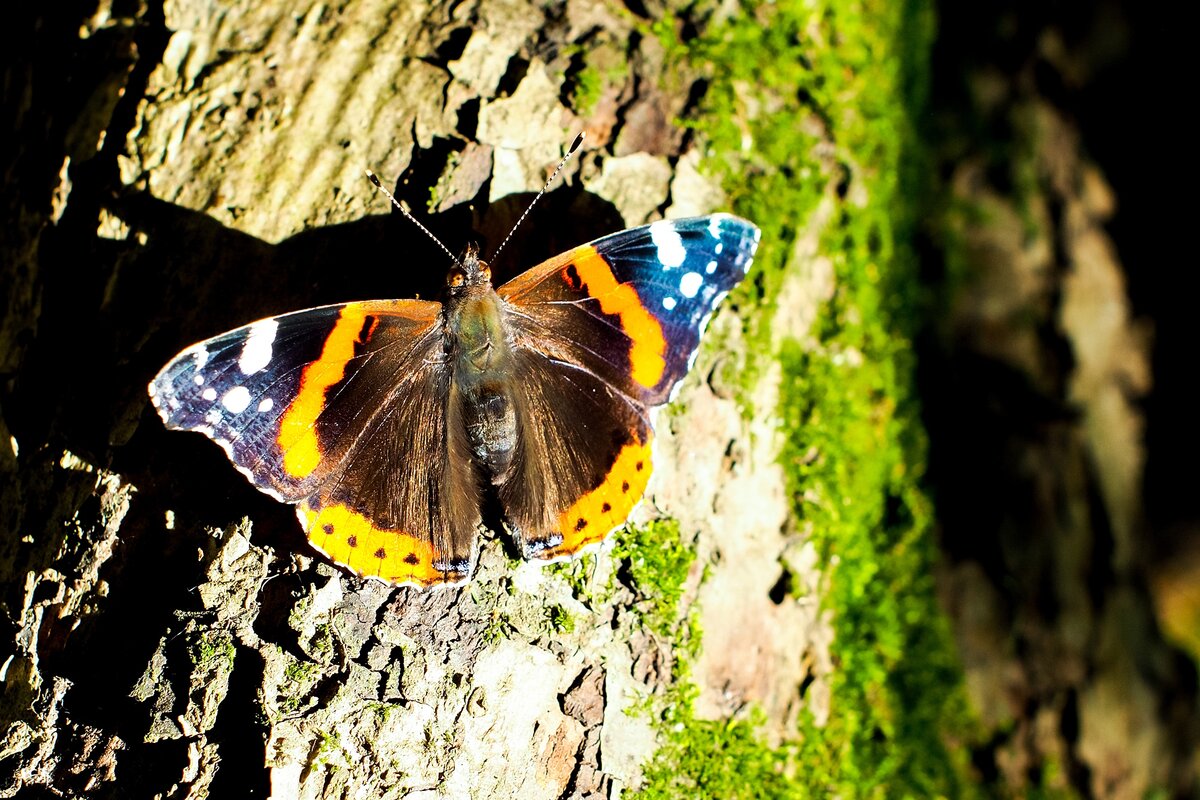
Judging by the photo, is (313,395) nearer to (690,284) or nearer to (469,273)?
(469,273)

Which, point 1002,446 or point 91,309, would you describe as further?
point 1002,446

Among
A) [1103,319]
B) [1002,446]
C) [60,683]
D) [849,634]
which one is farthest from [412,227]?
[1103,319]

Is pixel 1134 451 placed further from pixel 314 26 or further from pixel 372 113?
pixel 314 26

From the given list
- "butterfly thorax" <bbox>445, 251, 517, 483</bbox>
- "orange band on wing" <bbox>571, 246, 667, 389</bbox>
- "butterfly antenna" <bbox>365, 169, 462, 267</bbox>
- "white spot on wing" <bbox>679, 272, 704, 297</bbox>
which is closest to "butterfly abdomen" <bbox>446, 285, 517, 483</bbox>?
"butterfly thorax" <bbox>445, 251, 517, 483</bbox>

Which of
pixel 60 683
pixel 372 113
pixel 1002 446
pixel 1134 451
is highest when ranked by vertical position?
pixel 372 113

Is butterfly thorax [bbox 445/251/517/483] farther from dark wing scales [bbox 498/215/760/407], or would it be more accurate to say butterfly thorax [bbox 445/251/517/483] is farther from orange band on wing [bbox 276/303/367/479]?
orange band on wing [bbox 276/303/367/479]

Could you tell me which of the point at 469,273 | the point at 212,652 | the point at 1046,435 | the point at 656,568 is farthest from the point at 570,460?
the point at 1046,435
